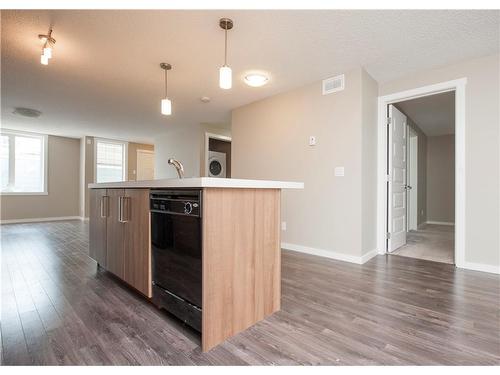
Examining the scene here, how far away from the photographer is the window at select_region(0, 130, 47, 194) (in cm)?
599

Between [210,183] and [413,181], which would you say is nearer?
[210,183]

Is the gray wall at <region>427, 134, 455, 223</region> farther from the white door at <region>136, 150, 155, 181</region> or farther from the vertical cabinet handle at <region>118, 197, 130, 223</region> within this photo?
the white door at <region>136, 150, 155, 181</region>

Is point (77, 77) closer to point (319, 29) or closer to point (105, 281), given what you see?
point (105, 281)

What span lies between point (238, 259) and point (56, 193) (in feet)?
24.7

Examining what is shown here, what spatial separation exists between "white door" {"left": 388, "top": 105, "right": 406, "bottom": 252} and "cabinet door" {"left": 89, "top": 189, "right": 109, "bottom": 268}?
11.0 feet

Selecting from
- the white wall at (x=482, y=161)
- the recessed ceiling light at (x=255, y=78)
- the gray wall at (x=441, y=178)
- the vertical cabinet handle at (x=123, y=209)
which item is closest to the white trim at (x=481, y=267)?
the white wall at (x=482, y=161)

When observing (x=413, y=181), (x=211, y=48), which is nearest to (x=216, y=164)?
(x=211, y=48)

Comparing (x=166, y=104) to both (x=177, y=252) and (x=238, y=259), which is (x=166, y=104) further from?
(x=238, y=259)

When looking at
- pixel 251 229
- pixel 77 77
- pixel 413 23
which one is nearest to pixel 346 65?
pixel 413 23

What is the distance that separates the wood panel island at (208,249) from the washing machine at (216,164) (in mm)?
3856

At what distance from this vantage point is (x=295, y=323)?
5.12ft

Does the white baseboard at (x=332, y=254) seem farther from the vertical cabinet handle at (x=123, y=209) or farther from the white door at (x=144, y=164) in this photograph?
the white door at (x=144, y=164)

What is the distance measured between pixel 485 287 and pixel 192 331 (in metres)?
2.45
